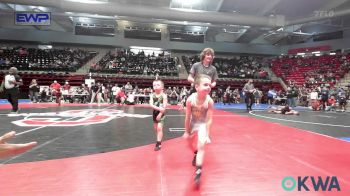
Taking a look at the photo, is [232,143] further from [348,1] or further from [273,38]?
[273,38]

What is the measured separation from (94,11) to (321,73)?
22.5m

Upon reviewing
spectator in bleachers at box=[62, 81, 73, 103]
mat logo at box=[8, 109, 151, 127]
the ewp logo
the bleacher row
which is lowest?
mat logo at box=[8, 109, 151, 127]

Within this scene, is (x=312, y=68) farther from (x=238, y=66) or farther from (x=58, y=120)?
(x=58, y=120)

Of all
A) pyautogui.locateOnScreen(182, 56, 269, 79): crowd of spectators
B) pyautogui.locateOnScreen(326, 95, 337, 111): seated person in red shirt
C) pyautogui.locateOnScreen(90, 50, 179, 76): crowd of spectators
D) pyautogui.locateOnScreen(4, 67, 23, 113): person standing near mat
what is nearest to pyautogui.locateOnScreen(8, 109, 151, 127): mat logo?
pyautogui.locateOnScreen(4, 67, 23, 113): person standing near mat

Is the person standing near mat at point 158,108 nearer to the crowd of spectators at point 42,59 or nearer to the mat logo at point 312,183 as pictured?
the mat logo at point 312,183

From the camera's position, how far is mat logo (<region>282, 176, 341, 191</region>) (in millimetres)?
2821

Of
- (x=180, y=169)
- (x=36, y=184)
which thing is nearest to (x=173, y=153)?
(x=180, y=169)

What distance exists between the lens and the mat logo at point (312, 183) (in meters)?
2.82

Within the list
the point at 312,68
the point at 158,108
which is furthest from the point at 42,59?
the point at 312,68

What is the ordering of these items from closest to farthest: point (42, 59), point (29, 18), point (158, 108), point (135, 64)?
point (158, 108), point (29, 18), point (42, 59), point (135, 64)

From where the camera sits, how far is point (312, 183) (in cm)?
295

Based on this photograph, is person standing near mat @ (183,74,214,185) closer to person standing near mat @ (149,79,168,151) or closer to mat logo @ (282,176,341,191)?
mat logo @ (282,176,341,191)

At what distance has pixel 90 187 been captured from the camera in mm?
2803

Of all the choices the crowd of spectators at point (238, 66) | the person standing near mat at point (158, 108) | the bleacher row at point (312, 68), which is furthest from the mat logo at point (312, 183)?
the crowd of spectators at point (238, 66)
